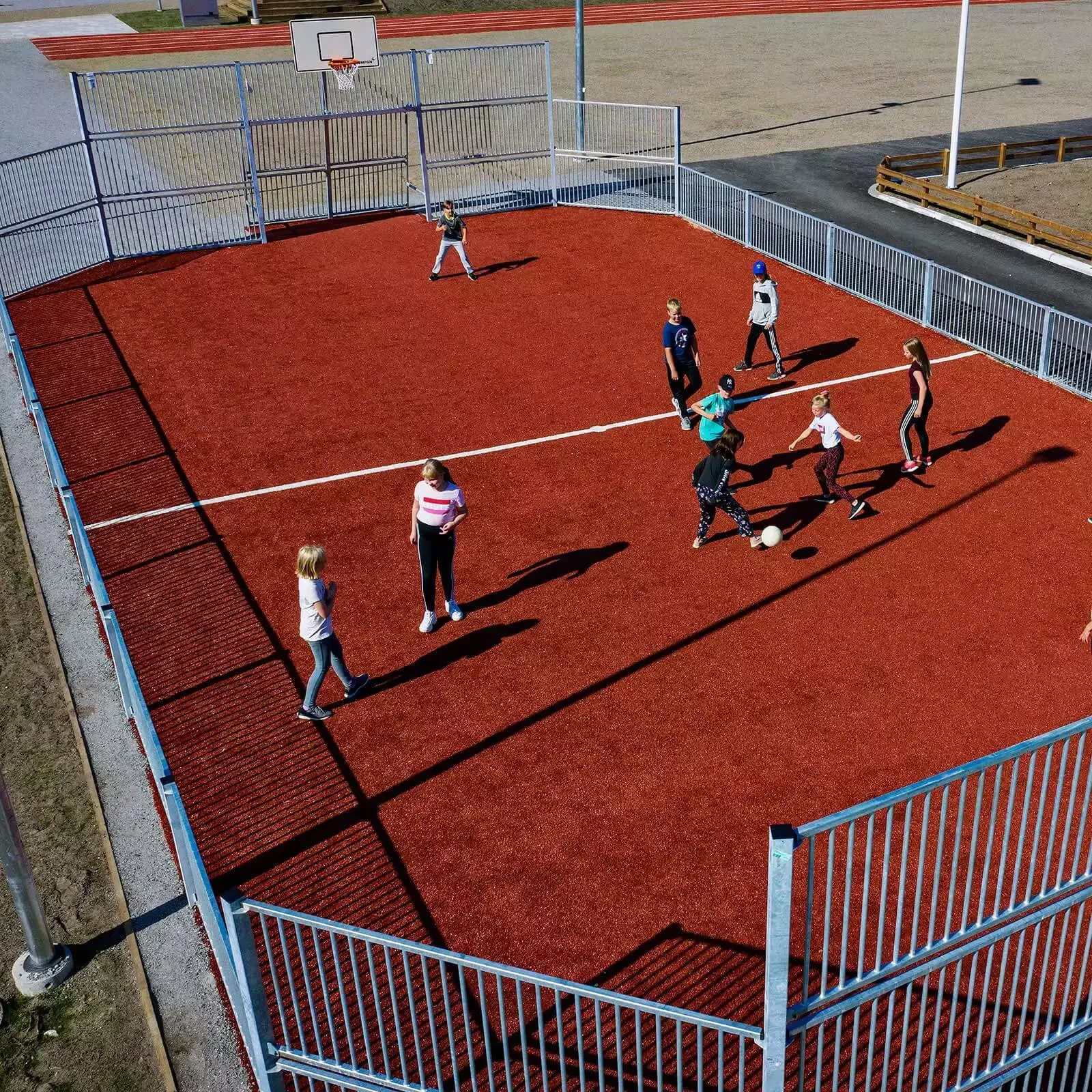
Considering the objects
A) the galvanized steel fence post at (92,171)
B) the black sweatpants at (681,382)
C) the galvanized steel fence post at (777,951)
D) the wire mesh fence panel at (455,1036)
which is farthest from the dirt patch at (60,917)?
the galvanized steel fence post at (92,171)

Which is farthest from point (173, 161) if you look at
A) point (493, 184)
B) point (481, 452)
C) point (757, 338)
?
point (757, 338)

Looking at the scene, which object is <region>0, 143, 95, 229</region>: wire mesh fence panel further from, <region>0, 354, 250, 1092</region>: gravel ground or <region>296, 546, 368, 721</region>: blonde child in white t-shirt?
<region>296, 546, 368, 721</region>: blonde child in white t-shirt

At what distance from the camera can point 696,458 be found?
681 inches

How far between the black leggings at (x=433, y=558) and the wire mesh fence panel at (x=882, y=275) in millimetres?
11240

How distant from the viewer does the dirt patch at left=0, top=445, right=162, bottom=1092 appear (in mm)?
8984

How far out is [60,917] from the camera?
1027 cm

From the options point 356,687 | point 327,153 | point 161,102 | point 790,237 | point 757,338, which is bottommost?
point 356,687

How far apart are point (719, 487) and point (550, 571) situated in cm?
212

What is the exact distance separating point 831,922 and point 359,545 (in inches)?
308

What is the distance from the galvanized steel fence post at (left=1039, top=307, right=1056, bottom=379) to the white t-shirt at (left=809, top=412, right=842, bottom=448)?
5579 millimetres

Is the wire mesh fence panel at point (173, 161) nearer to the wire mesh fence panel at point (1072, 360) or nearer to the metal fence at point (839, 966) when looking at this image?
the metal fence at point (839, 966)

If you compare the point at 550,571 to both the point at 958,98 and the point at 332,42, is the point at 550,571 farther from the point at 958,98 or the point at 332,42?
the point at 958,98

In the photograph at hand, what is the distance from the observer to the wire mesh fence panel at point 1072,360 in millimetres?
18797

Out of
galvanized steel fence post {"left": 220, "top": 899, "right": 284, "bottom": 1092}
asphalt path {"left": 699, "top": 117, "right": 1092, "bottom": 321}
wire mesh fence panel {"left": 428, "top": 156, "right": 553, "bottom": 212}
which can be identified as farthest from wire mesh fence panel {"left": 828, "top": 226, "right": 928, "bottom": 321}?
galvanized steel fence post {"left": 220, "top": 899, "right": 284, "bottom": 1092}
